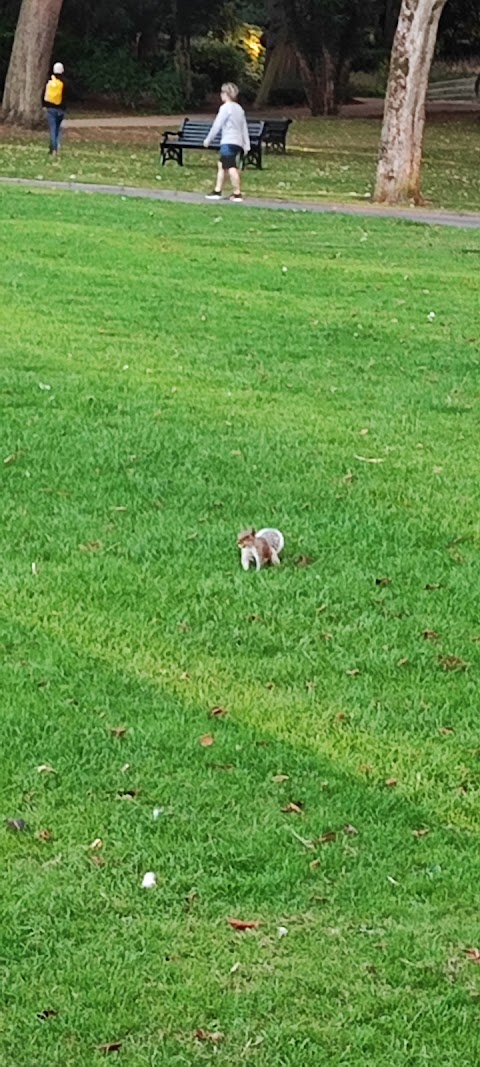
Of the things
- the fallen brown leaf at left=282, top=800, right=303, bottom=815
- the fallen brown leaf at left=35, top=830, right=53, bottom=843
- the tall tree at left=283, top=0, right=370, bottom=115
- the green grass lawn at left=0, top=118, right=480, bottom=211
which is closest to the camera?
Answer: the fallen brown leaf at left=35, top=830, right=53, bottom=843

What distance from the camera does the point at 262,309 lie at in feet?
42.8

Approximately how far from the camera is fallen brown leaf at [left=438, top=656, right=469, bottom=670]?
5.73m

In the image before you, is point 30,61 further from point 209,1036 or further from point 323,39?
point 209,1036

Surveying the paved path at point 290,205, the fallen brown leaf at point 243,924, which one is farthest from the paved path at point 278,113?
the fallen brown leaf at point 243,924

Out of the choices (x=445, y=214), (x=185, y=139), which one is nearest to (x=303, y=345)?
(x=445, y=214)

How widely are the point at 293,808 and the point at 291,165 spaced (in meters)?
28.1

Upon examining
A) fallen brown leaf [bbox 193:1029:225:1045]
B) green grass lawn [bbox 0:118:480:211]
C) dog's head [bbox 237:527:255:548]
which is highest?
dog's head [bbox 237:527:255:548]

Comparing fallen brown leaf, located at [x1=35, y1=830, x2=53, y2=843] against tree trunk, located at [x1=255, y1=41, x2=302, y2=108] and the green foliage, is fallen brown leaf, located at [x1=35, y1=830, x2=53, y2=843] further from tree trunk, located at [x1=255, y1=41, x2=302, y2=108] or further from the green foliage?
the green foliage

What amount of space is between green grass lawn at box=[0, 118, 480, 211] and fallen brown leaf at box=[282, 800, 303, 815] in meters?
19.5

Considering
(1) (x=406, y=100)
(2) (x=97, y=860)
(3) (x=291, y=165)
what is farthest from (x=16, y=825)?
(3) (x=291, y=165)

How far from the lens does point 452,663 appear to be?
576 cm

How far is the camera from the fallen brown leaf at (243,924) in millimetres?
3996

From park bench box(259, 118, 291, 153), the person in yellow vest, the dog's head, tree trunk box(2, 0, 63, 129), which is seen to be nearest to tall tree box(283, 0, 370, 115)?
park bench box(259, 118, 291, 153)

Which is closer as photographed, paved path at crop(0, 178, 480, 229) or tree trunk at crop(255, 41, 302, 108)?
paved path at crop(0, 178, 480, 229)
